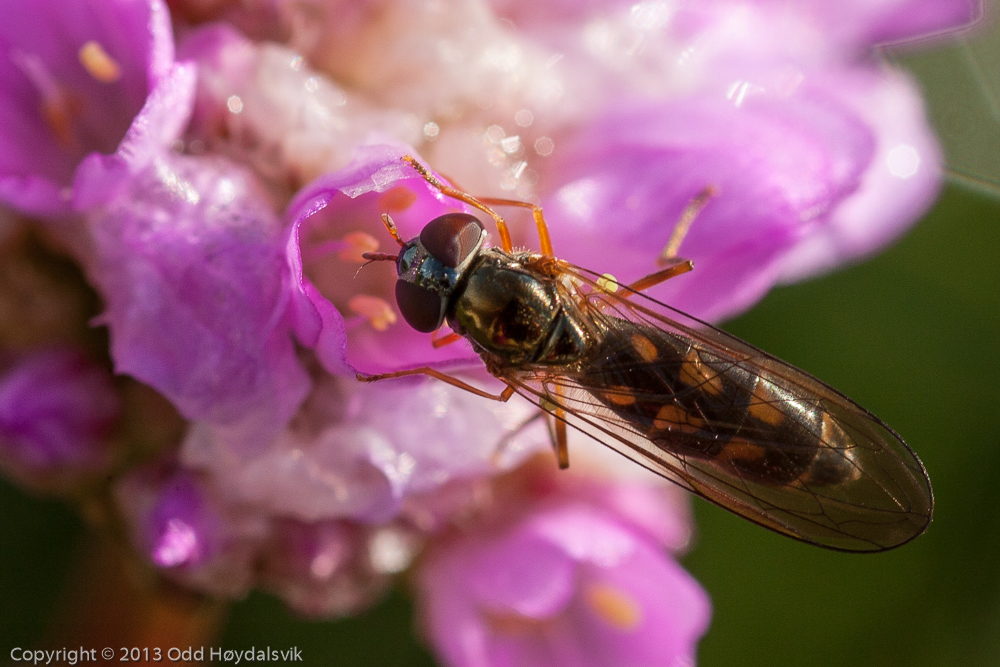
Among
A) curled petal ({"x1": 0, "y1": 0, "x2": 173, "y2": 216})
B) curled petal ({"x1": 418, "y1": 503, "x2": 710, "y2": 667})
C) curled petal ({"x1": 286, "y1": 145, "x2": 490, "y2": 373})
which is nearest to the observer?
curled petal ({"x1": 286, "y1": 145, "x2": 490, "y2": 373})

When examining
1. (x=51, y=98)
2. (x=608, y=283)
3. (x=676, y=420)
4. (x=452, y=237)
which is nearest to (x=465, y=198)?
(x=452, y=237)

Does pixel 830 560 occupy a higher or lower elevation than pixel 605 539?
lower

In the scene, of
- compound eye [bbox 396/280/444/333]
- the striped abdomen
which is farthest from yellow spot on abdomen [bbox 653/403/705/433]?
compound eye [bbox 396/280/444/333]

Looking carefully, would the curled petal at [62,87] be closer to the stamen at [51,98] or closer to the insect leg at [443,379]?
the stamen at [51,98]

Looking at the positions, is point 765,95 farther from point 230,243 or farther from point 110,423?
point 110,423

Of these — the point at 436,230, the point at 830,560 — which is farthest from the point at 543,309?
the point at 830,560

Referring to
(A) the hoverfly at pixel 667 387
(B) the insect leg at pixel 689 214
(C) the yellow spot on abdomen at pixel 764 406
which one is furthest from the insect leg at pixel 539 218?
(C) the yellow spot on abdomen at pixel 764 406

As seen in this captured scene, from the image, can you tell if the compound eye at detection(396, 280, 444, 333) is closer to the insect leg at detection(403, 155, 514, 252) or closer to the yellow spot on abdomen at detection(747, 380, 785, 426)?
the insect leg at detection(403, 155, 514, 252)
